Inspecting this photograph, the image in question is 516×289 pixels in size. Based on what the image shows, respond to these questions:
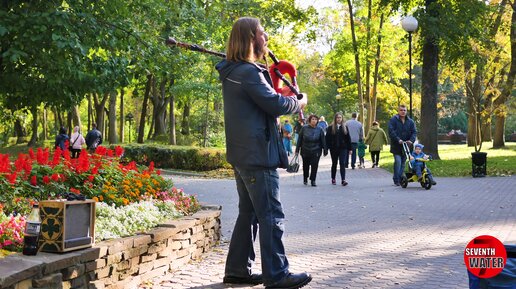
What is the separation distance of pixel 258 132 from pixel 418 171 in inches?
435

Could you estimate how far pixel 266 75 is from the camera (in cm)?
523

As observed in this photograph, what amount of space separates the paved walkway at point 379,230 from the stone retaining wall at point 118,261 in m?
0.17

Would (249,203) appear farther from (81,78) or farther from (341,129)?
(341,129)

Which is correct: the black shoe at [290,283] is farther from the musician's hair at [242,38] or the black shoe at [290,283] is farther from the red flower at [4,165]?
the red flower at [4,165]

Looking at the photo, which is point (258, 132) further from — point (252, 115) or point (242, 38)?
point (242, 38)

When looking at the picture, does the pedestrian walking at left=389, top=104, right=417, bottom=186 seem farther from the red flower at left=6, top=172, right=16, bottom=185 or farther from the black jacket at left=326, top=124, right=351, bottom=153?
the red flower at left=6, top=172, right=16, bottom=185

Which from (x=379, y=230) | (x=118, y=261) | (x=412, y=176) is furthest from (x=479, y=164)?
(x=118, y=261)

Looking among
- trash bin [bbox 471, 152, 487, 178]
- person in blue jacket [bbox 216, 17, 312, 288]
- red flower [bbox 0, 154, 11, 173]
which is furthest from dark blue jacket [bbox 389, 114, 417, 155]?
person in blue jacket [bbox 216, 17, 312, 288]

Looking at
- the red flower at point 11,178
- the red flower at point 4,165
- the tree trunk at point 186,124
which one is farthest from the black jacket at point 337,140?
the tree trunk at point 186,124

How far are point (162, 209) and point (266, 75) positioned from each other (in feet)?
8.60

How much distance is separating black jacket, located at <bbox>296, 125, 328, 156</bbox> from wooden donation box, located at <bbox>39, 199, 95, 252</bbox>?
38.3ft

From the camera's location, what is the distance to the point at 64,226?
15.5 feet

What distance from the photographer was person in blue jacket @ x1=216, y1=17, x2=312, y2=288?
5004mm

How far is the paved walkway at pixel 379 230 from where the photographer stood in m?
5.99
